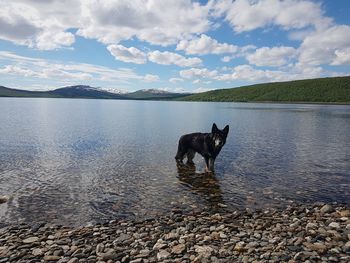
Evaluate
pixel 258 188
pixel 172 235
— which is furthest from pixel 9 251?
pixel 258 188

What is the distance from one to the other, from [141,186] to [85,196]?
2.94 meters

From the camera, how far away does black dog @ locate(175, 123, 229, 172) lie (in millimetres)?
18375

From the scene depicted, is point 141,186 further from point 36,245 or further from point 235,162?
point 235,162

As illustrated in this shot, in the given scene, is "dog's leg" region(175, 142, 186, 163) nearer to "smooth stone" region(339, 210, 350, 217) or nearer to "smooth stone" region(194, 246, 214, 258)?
"smooth stone" region(339, 210, 350, 217)

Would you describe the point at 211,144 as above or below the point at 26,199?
above

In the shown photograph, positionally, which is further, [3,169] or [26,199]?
[3,169]

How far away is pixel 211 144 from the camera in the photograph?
18.7 metres

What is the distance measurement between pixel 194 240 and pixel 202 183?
7.52m

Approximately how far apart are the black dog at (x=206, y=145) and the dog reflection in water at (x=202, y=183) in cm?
83

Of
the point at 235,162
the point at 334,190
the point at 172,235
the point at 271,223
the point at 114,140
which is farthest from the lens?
the point at 114,140

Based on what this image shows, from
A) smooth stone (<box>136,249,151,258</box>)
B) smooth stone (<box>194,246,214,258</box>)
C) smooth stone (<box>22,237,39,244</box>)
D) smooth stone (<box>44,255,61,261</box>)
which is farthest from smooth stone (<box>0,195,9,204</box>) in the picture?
smooth stone (<box>194,246,214,258</box>)

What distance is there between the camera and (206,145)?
19.1 metres

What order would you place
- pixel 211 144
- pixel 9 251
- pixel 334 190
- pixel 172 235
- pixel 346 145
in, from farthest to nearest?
pixel 346 145 → pixel 211 144 → pixel 334 190 → pixel 172 235 → pixel 9 251

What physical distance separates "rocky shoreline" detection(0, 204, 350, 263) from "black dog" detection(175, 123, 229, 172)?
22.4 feet
